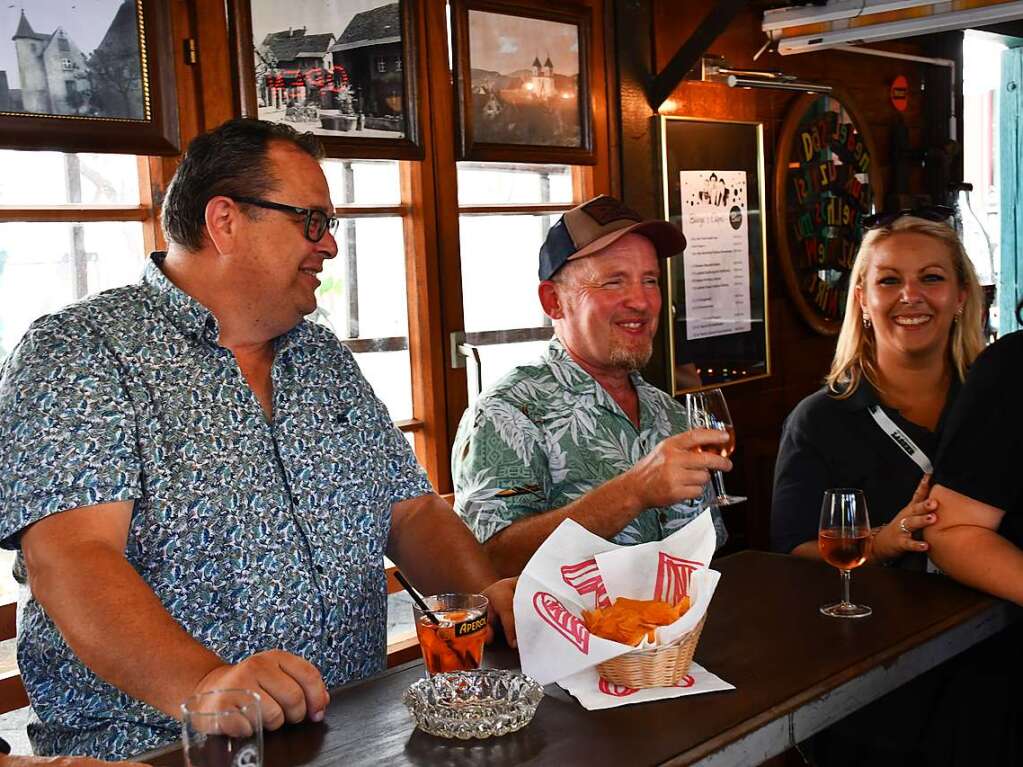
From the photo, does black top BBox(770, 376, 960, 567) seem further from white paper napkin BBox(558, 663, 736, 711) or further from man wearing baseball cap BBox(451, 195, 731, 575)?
white paper napkin BBox(558, 663, 736, 711)

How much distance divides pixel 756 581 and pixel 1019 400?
1.94ft

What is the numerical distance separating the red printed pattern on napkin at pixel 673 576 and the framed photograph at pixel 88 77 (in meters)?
1.64

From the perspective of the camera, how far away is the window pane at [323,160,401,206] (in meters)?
3.39

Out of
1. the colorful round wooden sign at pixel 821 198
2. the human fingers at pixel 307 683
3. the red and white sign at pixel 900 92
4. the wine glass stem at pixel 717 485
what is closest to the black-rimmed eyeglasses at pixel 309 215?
the human fingers at pixel 307 683

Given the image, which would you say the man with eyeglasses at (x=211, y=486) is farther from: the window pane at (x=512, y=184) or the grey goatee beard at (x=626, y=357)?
the window pane at (x=512, y=184)

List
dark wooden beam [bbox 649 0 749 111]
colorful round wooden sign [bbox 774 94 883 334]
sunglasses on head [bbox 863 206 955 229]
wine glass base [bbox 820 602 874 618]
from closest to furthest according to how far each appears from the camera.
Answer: wine glass base [bbox 820 602 874 618] < sunglasses on head [bbox 863 206 955 229] < dark wooden beam [bbox 649 0 749 111] < colorful round wooden sign [bbox 774 94 883 334]

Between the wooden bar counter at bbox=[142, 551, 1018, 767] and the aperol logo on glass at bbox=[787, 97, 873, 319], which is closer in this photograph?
the wooden bar counter at bbox=[142, 551, 1018, 767]

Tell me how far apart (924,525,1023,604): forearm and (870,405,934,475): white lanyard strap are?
1.99 feet

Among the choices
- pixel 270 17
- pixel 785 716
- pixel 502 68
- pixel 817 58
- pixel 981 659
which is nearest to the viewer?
pixel 785 716

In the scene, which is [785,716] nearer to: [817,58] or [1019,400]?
[1019,400]

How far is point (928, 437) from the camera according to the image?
114 inches

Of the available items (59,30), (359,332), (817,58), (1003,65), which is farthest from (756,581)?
(1003,65)

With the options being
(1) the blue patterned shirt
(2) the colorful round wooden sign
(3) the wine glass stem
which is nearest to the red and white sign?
(2) the colorful round wooden sign

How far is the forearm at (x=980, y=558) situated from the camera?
211cm
